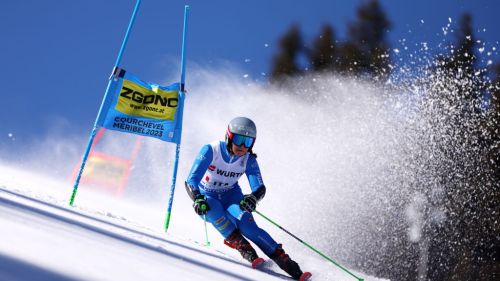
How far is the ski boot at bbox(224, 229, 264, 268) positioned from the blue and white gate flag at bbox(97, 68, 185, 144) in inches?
96.3

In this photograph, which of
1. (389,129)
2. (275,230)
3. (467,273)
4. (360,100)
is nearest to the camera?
(275,230)

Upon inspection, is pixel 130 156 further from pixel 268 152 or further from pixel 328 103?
Result: pixel 328 103

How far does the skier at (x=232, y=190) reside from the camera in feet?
15.5

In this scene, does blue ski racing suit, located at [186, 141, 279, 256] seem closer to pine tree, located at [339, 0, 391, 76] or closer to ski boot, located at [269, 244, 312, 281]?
ski boot, located at [269, 244, 312, 281]

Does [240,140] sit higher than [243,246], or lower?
higher

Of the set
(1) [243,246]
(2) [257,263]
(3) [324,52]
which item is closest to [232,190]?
(1) [243,246]

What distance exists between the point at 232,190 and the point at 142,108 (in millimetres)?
1932

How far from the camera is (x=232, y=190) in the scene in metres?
5.71

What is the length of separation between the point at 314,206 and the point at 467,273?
556 cm

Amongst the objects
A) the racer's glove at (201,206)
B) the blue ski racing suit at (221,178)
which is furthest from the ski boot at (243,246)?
the racer's glove at (201,206)

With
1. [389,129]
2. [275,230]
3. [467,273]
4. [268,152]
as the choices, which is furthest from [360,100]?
[275,230]

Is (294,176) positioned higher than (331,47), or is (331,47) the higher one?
(331,47)

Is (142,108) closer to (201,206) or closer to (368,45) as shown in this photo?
(201,206)

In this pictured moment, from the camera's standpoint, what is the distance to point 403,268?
14742 mm
